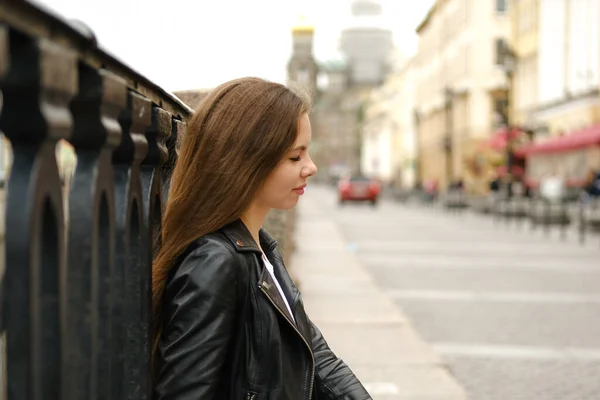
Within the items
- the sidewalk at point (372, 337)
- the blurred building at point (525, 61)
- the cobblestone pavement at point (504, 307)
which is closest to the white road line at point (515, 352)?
the cobblestone pavement at point (504, 307)

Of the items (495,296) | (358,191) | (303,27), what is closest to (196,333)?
(495,296)

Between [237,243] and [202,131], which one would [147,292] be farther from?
[202,131]

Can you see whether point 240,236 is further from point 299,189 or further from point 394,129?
point 394,129

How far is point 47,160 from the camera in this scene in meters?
1.25

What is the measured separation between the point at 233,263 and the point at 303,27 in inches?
553

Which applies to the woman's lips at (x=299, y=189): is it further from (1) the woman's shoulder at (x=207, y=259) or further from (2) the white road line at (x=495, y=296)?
(2) the white road line at (x=495, y=296)

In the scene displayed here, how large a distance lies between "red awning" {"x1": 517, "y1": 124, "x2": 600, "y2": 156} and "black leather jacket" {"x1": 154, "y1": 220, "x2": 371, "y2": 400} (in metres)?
30.1

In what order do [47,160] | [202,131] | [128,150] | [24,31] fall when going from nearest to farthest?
[24,31]
[47,160]
[128,150]
[202,131]

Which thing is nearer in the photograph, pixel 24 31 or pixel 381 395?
pixel 24 31

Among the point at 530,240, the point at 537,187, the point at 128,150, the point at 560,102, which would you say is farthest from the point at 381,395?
the point at 537,187

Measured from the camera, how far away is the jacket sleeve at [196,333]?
1888mm

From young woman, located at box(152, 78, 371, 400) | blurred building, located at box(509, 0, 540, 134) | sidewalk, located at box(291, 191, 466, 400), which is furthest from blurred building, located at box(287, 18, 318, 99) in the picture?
blurred building, located at box(509, 0, 540, 134)

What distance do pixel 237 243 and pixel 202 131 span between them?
27 centimetres

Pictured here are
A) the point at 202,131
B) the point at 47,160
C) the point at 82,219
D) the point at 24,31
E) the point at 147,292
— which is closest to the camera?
the point at 24,31
